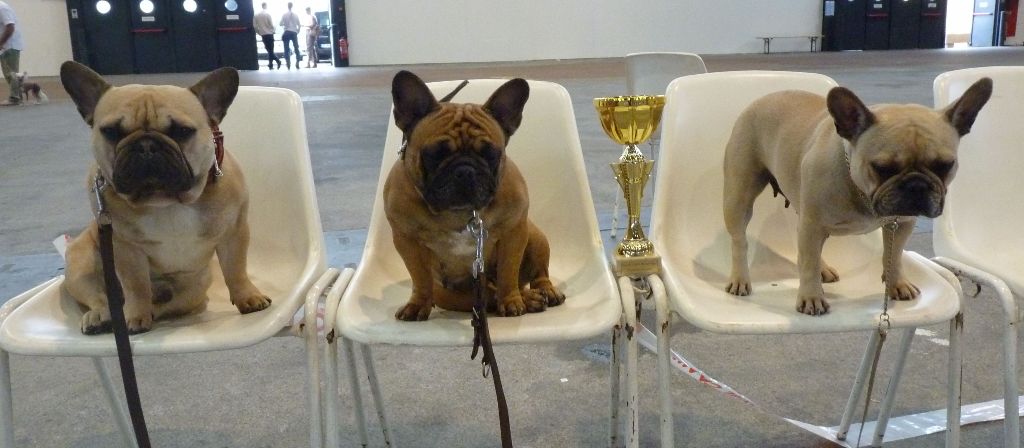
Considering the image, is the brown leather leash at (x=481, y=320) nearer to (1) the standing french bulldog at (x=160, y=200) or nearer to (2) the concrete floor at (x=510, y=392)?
(1) the standing french bulldog at (x=160, y=200)

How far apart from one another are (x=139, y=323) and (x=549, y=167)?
1.05 m

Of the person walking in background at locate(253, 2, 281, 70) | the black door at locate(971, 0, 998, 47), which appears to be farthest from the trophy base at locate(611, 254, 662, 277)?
the black door at locate(971, 0, 998, 47)

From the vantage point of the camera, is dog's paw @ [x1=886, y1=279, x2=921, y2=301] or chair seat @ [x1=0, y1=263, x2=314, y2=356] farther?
dog's paw @ [x1=886, y1=279, x2=921, y2=301]

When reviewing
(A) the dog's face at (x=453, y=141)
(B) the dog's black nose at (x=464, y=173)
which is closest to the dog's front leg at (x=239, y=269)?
(A) the dog's face at (x=453, y=141)

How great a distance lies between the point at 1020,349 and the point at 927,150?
1.66 m

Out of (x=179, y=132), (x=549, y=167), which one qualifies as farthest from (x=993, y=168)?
(x=179, y=132)

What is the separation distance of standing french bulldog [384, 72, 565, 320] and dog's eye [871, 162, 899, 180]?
0.68 meters

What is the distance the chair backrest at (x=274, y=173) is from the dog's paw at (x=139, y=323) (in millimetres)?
414

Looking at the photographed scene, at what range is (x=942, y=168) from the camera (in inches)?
59.4

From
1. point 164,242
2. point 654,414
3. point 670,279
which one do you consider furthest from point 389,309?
point 654,414

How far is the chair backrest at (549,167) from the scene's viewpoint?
2.05 meters

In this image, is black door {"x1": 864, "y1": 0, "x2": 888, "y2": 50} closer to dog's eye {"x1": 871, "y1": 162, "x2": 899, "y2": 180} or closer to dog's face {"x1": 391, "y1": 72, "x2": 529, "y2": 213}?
dog's eye {"x1": 871, "y1": 162, "x2": 899, "y2": 180}

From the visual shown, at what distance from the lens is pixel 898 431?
220cm

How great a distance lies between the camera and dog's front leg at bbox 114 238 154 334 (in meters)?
1.58
